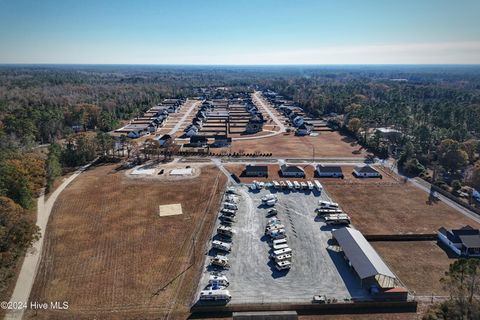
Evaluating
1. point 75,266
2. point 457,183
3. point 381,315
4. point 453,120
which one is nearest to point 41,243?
point 75,266

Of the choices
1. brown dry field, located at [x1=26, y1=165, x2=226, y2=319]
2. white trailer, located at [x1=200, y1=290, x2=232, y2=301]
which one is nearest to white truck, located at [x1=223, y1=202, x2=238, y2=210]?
brown dry field, located at [x1=26, y1=165, x2=226, y2=319]

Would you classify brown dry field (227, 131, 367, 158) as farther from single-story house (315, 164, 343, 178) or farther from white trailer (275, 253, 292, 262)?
white trailer (275, 253, 292, 262)

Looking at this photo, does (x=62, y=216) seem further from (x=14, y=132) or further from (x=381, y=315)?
(x=14, y=132)

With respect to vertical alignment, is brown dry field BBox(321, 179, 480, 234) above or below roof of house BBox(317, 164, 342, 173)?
below

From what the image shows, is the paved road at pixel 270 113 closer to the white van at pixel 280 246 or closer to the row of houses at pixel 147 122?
the row of houses at pixel 147 122

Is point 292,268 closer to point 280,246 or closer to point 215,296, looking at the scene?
point 280,246

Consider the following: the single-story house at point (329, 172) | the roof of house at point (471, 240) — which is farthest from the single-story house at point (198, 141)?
the roof of house at point (471, 240)
